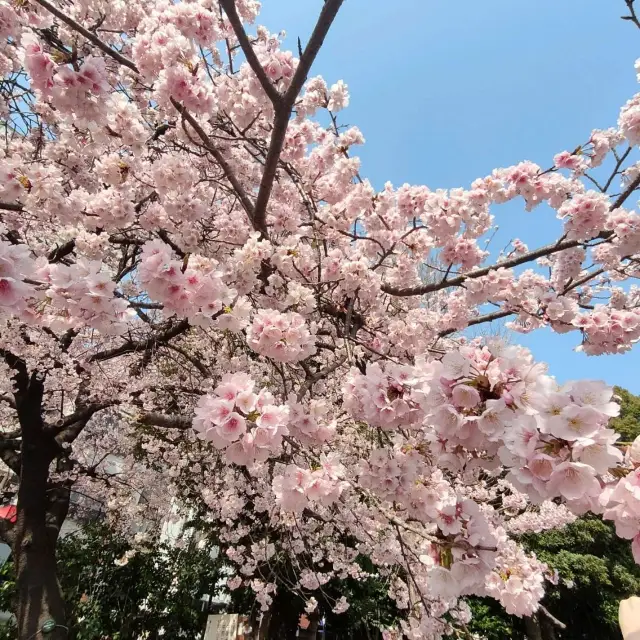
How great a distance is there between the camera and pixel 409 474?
2203mm

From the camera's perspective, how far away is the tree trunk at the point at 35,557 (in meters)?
4.25

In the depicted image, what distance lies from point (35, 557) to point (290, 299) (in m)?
4.64

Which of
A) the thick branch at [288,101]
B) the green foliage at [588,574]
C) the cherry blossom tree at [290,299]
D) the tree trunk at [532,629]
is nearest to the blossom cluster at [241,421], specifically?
the cherry blossom tree at [290,299]

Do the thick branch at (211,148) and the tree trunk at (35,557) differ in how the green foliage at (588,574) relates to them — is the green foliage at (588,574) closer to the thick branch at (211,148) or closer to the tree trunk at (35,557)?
the tree trunk at (35,557)

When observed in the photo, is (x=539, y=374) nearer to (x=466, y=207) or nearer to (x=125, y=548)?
(x=466, y=207)

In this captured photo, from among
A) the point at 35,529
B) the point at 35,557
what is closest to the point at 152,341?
the point at 35,529

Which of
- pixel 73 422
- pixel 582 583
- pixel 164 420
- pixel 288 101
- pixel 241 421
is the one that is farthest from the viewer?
Result: pixel 582 583

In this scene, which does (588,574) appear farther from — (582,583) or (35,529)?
(35,529)

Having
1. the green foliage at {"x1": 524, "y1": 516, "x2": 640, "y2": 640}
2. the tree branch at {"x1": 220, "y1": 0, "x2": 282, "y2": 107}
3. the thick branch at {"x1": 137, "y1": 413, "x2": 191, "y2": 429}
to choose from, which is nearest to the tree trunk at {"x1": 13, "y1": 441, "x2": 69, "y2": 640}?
the thick branch at {"x1": 137, "y1": 413, "x2": 191, "y2": 429}

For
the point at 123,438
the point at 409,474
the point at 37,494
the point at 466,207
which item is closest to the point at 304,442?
the point at 409,474

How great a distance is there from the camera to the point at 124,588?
7.41 metres

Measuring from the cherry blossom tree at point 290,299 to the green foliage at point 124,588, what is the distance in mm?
2047

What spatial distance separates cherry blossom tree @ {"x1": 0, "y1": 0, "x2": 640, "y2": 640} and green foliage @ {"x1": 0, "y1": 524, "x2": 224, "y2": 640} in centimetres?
205

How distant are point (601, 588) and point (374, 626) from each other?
5946 millimetres
